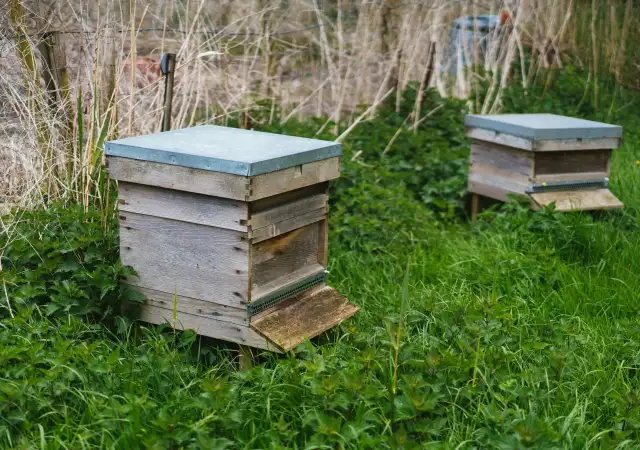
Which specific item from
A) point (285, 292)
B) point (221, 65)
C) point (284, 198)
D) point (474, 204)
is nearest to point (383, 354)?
point (285, 292)

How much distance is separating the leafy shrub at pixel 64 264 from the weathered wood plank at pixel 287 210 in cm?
69

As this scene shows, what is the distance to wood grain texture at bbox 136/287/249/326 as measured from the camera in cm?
351

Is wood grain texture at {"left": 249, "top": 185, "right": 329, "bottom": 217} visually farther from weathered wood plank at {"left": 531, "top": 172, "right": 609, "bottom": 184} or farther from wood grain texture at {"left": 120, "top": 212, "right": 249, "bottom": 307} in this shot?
weathered wood plank at {"left": 531, "top": 172, "right": 609, "bottom": 184}

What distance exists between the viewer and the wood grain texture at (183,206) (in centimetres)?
340

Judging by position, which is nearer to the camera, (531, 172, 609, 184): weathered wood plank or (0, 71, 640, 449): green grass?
(0, 71, 640, 449): green grass

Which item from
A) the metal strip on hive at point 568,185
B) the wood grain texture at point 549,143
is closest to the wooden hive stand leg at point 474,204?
the wood grain texture at point 549,143

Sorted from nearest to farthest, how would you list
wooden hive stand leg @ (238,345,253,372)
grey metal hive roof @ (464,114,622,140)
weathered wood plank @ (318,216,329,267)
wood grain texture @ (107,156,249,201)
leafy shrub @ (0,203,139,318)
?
wood grain texture @ (107,156,249,201)
wooden hive stand leg @ (238,345,253,372)
leafy shrub @ (0,203,139,318)
weathered wood plank @ (318,216,329,267)
grey metal hive roof @ (464,114,622,140)

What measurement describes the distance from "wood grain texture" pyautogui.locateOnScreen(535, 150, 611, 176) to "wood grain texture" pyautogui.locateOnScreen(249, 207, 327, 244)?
7.50 ft

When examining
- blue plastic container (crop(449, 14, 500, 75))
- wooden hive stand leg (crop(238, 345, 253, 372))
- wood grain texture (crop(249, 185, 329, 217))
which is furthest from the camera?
blue plastic container (crop(449, 14, 500, 75))

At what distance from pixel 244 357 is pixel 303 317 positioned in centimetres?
33

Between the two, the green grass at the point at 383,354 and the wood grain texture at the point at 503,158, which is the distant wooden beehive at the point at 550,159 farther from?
the green grass at the point at 383,354

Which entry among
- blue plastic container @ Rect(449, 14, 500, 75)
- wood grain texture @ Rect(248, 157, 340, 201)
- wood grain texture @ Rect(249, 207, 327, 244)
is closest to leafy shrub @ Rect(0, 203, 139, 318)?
wood grain texture @ Rect(249, 207, 327, 244)

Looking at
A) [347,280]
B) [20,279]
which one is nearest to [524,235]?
[347,280]

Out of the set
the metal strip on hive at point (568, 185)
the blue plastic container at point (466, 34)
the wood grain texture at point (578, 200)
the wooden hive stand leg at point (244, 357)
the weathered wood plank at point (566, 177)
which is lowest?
the wooden hive stand leg at point (244, 357)
